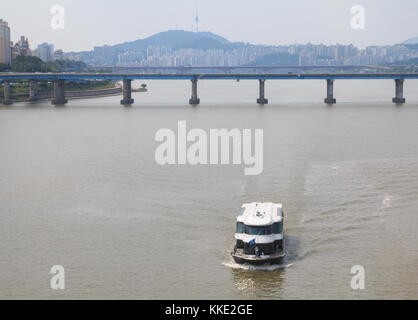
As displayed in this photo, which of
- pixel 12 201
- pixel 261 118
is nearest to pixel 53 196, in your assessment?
pixel 12 201

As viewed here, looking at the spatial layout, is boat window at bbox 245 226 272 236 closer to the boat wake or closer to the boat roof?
the boat roof

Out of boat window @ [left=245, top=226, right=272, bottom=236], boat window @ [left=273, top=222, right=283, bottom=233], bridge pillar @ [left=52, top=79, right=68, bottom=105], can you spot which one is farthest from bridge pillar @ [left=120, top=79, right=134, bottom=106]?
boat window @ [left=245, top=226, right=272, bottom=236]

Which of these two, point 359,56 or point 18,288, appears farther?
point 359,56

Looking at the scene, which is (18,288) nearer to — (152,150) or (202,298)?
(202,298)

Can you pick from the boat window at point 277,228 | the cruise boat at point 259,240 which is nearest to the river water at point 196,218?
the cruise boat at point 259,240

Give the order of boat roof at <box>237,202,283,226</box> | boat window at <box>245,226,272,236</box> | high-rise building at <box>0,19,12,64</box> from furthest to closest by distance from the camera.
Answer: high-rise building at <box>0,19,12,64</box>
boat roof at <box>237,202,283,226</box>
boat window at <box>245,226,272,236</box>
